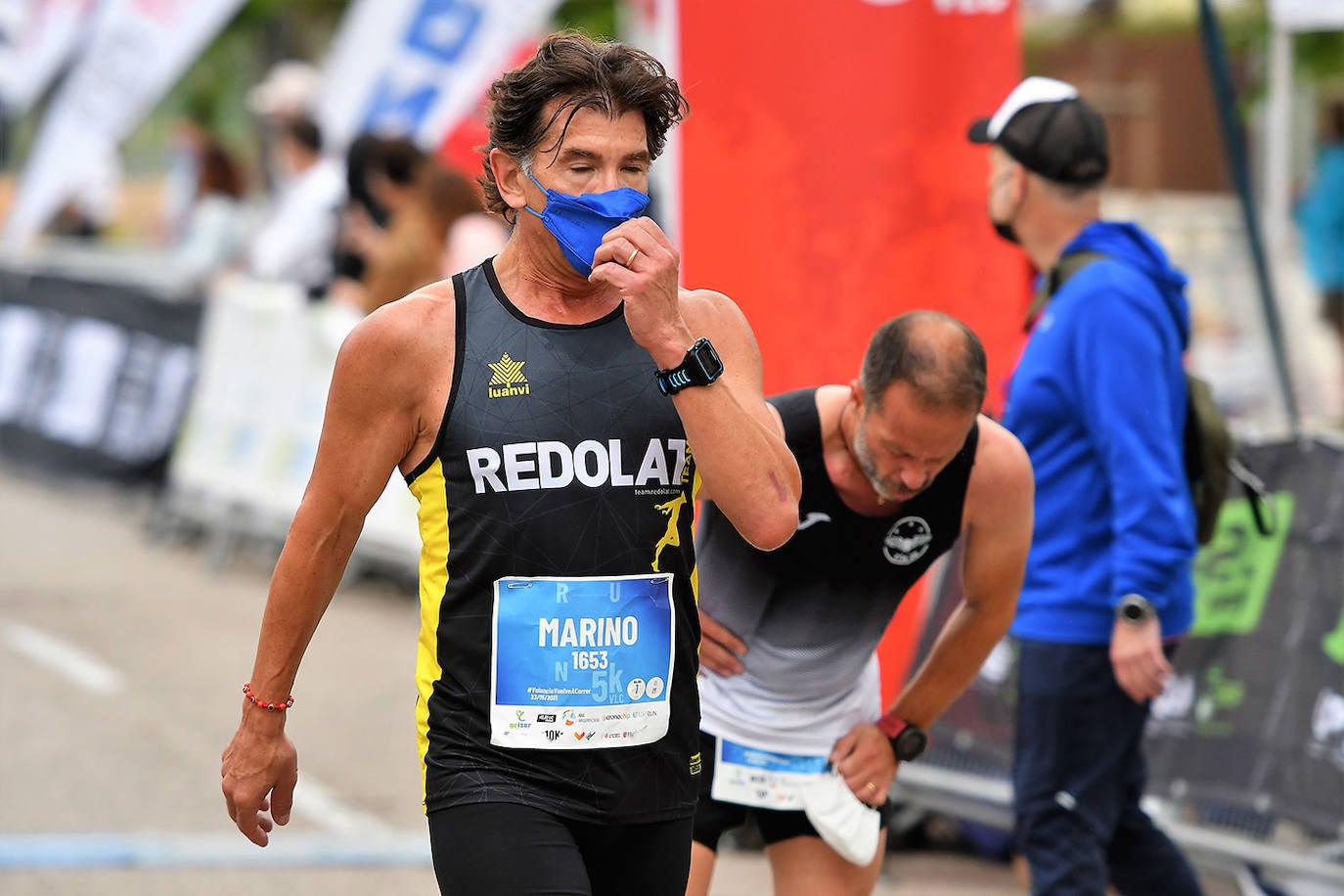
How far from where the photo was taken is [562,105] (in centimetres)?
269

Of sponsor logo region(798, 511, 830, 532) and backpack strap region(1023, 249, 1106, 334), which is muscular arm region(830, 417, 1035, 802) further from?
backpack strap region(1023, 249, 1106, 334)

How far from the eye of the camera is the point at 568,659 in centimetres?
277

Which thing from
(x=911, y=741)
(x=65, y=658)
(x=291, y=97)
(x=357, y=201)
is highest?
(x=291, y=97)

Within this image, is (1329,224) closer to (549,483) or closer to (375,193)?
(375,193)

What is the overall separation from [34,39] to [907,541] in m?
15.0

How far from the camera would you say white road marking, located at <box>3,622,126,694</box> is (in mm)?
7789

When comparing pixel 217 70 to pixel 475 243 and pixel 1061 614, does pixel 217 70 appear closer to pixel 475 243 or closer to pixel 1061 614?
pixel 475 243

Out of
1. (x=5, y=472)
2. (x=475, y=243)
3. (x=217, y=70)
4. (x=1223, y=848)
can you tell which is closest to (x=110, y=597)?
(x=475, y=243)

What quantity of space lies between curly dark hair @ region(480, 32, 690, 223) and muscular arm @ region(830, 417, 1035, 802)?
108 centimetres

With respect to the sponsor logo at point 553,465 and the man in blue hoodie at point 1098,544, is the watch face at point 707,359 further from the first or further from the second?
the man in blue hoodie at point 1098,544

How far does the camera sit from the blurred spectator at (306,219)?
32.8 ft

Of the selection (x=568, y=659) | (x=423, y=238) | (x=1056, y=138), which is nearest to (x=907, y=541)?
(x=568, y=659)

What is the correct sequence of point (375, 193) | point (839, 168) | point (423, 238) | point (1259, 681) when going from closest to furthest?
point (1259, 681) < point (839, 168) < point (423, 238) < point (375, 193)

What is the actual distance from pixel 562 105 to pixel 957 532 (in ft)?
4.30
